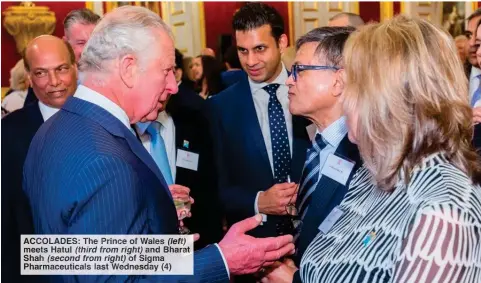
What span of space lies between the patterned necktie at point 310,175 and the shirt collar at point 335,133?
0.14 ft

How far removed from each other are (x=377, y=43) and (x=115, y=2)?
29.0 feet

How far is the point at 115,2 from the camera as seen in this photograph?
9750mm

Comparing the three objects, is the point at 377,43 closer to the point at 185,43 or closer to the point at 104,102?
the point at 104,102

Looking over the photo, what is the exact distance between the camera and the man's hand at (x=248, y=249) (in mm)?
1741

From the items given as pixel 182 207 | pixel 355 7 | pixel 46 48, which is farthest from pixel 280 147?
pixel 355 7

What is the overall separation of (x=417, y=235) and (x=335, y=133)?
1082 mm

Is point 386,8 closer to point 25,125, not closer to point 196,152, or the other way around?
point 196,152

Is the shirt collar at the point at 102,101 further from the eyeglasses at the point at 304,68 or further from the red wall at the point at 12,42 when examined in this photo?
the red wall at the point at 12,42

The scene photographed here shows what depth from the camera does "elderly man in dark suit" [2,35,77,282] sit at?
2.89 m

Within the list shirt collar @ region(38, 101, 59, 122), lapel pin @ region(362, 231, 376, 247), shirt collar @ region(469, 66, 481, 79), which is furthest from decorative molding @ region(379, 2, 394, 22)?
lapel pin @ region(362, 231, 376, 247)

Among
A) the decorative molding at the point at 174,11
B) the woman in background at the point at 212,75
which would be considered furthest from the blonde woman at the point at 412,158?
the decorative molding at the point at 174,11

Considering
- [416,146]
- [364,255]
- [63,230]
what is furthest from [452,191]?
[63,230]

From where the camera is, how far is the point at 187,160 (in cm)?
318

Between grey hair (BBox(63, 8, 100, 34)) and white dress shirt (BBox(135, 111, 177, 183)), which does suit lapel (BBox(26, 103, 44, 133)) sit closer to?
white dress shirt (BBox(135, 111, 177, 183))
